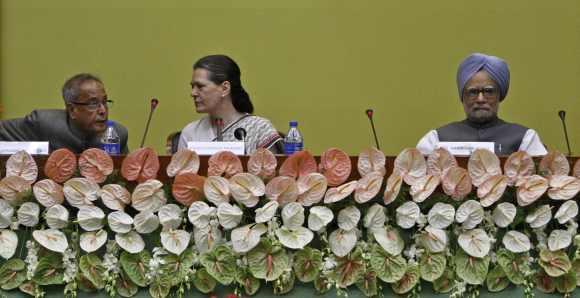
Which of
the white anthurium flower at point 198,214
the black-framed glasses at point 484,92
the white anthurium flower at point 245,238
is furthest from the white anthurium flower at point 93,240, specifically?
the black-framed glasses at point 484,92

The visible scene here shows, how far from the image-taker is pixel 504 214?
2.22 meters

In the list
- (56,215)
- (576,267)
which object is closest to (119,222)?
(56,215)

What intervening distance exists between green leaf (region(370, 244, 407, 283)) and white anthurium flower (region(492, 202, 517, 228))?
10.6 inches

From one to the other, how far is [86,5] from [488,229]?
2.49 meters

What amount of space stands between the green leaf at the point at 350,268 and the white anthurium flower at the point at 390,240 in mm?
60

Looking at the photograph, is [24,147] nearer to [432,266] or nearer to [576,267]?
[432,266]

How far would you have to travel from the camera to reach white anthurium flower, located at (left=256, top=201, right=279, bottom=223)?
84.6 inches

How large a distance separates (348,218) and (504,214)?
0.40m

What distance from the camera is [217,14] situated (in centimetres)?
407

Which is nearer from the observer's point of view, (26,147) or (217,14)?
(26,147)

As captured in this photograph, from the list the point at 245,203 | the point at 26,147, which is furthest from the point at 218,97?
the point at 245,203

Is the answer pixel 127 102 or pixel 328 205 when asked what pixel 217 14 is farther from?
pixel 328 205

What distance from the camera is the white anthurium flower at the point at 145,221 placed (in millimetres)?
2188

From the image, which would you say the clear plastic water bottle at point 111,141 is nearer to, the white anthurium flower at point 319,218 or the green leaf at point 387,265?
the white anthurium flower at point 319,218
